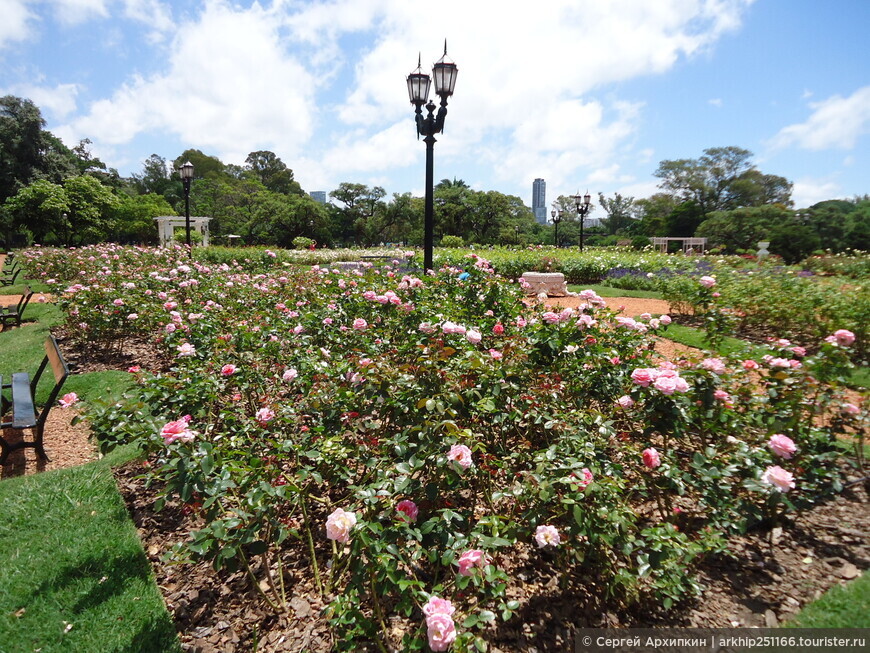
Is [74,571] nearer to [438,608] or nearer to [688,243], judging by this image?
[438,608]

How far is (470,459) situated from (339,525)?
0.47m

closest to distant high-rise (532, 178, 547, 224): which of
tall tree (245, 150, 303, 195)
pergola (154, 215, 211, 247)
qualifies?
tall tree (245, 150, 303, 195)

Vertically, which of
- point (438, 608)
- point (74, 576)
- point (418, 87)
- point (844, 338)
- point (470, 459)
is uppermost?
point (418, 87)

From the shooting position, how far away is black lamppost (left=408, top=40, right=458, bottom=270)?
559cm

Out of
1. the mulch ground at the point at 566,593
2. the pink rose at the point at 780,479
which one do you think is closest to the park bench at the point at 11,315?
the mulch ground at the point at 566,593

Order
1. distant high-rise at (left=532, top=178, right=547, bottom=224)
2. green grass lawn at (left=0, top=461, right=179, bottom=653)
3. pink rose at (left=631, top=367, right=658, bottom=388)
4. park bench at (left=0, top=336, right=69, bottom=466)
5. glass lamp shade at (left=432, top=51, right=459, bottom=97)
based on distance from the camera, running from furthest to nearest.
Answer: distant high-rise at (left=532, top=178, right=547, bottom=224), glass lamp shade at (left=432, top=51, right=459, bottom=97), park bench at (left=0, top=336, right=69, bottom=466), pink rose at (left=631, top=367, right=658, bottom=388), green grass lawn at (left=0, top=461, right=179, bottom=653)

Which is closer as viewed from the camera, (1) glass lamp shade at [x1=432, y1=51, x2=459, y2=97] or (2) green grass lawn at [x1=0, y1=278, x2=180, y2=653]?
(2) green grass lawn at [x1=0, y1=278, x2=180, y2=653]

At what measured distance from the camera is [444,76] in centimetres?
560

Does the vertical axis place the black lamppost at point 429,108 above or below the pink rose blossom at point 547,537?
above

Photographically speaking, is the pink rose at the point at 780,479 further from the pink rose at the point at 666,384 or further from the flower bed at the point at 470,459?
the pink rose at the point at 666,384

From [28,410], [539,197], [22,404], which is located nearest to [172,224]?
[22,404]

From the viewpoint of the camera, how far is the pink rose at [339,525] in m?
1.42

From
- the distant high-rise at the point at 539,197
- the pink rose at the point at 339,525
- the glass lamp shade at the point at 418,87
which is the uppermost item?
the distant high-rise at the point at 539,197

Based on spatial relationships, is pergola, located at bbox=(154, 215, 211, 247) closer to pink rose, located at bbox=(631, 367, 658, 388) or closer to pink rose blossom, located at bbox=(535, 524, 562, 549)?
pink rose, located at bbox=(631, 367, 658, 388)
